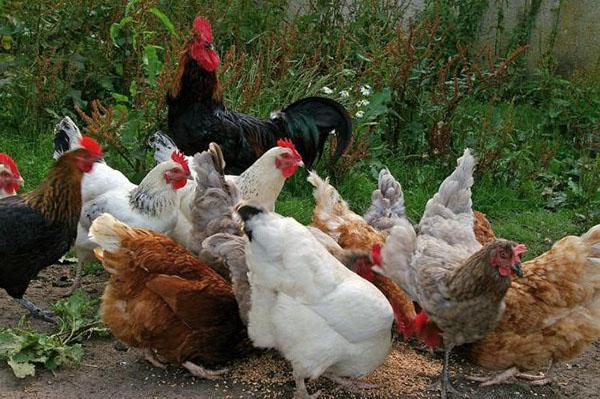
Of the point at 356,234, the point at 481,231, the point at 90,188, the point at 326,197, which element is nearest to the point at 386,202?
the point at 326,197

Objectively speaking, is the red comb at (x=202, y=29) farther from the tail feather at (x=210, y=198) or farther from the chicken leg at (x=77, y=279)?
the chicken leg at (x=77, y=279)

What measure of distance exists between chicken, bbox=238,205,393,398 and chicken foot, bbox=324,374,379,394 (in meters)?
0.38

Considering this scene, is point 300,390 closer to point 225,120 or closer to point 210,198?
point 210,198

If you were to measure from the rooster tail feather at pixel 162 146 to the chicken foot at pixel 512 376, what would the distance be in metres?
2.81

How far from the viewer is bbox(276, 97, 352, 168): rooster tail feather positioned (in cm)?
641

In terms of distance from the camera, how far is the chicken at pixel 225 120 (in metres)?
6.06

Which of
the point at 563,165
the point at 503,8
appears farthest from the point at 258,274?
the point at 503,8

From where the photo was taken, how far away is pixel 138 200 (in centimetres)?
511

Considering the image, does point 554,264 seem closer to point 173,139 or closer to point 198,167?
point 198,167

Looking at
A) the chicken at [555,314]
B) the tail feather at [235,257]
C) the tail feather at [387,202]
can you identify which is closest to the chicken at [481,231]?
the tail feather at [387,202]

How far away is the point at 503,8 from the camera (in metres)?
10.2

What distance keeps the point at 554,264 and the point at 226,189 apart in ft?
6.73

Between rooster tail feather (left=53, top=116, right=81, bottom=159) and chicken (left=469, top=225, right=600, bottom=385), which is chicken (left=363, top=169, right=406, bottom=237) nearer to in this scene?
chicken (left=469, top=225, right=600, bottom=385)

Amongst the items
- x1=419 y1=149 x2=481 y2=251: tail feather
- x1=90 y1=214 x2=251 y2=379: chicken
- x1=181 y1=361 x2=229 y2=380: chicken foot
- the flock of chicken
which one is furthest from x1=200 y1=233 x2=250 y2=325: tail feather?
x1=419 y1=149 x2=481 y2=251: tail feather
